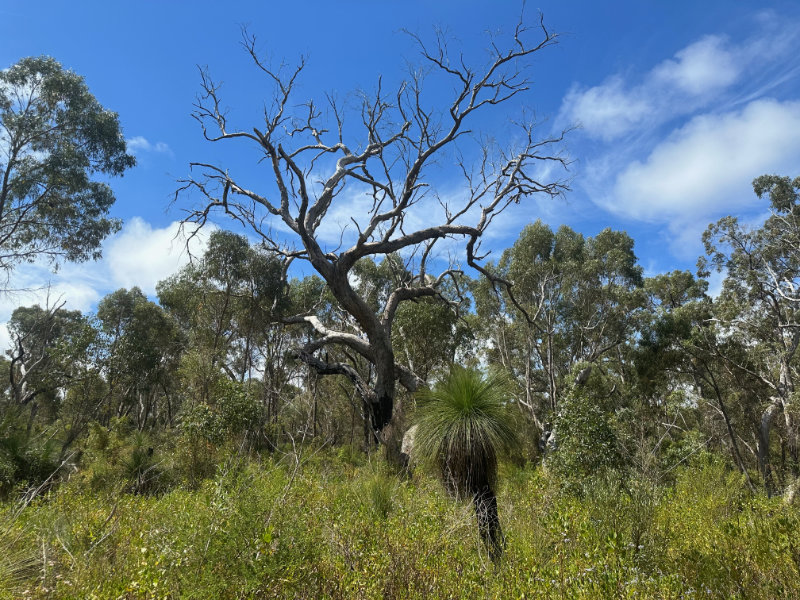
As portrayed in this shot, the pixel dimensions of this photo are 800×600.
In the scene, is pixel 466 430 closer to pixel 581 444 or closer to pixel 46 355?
pixel 581 444

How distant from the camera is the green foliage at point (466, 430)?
5.85 meters

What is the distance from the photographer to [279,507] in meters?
3.88

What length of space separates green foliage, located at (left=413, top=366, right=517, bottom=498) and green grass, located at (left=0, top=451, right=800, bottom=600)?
84cm

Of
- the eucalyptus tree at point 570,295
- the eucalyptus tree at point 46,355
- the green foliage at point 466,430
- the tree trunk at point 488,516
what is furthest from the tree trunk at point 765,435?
the eucalyptus tree at point 46,355

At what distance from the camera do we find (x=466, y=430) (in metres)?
5.88

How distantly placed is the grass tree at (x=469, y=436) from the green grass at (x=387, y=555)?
0.73 m

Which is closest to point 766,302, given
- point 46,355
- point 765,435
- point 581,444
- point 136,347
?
point 765,435

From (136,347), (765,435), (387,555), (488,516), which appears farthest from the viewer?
(136,347)

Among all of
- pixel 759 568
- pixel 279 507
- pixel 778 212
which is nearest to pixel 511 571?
pixel 279 507

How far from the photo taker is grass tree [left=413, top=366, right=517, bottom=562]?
582cm

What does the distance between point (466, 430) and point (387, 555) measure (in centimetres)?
260

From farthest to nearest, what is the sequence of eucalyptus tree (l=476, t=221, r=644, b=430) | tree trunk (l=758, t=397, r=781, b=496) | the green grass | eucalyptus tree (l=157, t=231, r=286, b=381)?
eucalyptus tree (l=476, t=221, r=644, b=430)
eucalyptus tree (l=157, t=231, r=286, b=381)
tree trunk (l=758, t=397, r=781, b=496)
the green grass

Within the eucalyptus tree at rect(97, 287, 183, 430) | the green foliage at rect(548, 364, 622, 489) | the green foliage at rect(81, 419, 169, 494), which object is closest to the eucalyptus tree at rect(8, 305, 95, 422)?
the eucalyptus tree at rect(97, 287, 183, 430)

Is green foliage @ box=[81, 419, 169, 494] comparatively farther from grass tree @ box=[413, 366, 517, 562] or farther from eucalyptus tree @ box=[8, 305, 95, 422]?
grass tree @ box=[413, 366, 517, 562]
